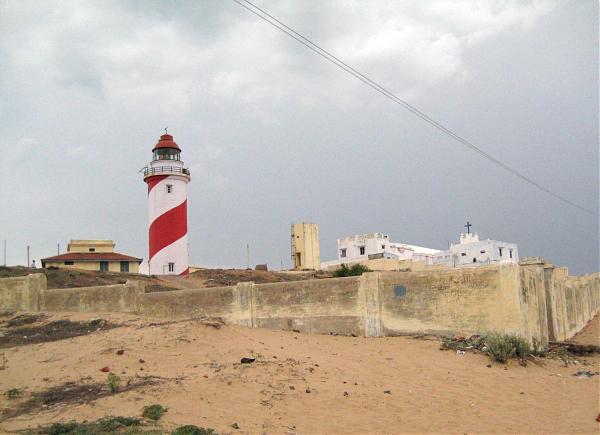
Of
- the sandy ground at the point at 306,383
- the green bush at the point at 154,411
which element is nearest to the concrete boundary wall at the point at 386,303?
the sandy ground at the point at 306,383

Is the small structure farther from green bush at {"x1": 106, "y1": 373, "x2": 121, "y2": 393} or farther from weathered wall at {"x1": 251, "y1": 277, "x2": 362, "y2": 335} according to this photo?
green bush at {"x1": 106, "y1": 373, "x2": 121, "y2": 393}

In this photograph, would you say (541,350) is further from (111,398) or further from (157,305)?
(157,305)

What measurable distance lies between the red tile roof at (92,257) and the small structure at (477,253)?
3236 centimetres

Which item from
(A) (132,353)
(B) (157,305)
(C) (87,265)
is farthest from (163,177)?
(A) (132,353)

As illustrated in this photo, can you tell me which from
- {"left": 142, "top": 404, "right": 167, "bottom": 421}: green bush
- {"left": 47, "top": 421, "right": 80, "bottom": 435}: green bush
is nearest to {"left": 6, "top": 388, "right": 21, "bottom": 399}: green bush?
{"left": 47, "top": 421, "right": 80, "bottom": 435}: green bush

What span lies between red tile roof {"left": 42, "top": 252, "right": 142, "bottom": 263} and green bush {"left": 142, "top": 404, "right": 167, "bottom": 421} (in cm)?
3695

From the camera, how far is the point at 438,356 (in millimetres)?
12305

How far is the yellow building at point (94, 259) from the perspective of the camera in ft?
140

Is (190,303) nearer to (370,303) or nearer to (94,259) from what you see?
(370,303)

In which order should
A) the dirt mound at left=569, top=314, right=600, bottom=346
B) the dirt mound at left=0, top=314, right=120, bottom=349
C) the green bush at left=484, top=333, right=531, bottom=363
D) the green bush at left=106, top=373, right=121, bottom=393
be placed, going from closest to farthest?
the green bush at left=106, top=373, right=121, bottom=393, the green bush at left=484, top=333, right=531, bottom=363, the dirt mound at left=0, top=314, right=120, bottom=349, the dirt mound at left=569, top=314, right=600, bottom=346

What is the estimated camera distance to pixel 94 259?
4312 cm

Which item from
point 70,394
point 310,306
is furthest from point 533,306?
point 70,394

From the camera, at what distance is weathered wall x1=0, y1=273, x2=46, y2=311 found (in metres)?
20.5

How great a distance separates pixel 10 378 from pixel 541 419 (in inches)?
409
